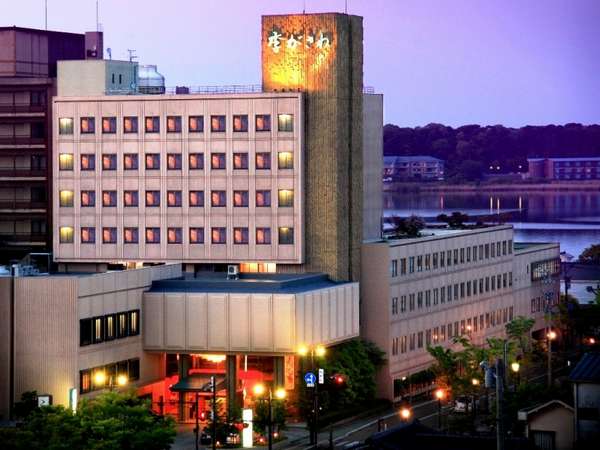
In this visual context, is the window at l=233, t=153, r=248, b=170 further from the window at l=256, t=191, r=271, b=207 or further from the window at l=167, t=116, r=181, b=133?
the window at l=167, t=116, r=181, b=133

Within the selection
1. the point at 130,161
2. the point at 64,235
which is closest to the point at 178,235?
the point at 130,161

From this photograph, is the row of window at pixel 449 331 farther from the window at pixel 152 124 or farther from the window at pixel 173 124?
the window at pixel 152 124

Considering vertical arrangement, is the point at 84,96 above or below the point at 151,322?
above

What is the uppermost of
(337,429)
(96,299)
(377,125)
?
(377,125)

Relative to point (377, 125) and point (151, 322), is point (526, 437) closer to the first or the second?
point (151, 322)

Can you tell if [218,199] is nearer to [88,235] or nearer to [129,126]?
[129,126]

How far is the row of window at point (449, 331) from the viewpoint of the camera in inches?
5325

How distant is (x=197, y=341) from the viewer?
392 ft

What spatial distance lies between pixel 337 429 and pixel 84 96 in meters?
31.4

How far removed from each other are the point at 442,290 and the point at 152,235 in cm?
2390

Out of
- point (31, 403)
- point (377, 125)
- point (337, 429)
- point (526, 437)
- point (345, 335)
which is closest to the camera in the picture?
point (526, 437)

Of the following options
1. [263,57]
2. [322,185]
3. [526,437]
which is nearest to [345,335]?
[322,185]

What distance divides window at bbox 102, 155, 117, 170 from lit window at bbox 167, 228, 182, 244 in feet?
19.3

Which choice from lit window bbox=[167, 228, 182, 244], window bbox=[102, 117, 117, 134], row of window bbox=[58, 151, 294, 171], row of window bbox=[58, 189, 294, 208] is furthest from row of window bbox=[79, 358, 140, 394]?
window bbox=[102, 117, 117, 134]
